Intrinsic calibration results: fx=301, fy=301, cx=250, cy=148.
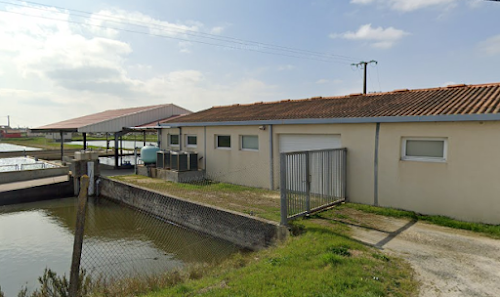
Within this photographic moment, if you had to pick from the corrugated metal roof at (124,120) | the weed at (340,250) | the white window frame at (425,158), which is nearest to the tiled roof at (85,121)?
the corrugated metal roof at (124,120)

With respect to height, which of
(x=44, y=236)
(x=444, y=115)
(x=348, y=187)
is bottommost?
(x=44, y=236)

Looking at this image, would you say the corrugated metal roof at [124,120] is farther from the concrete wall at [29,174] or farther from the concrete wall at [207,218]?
the concrete wall at [207,218]

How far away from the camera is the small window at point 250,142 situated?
12289 mm

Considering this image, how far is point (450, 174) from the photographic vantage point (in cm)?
717

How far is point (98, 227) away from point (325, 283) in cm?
909

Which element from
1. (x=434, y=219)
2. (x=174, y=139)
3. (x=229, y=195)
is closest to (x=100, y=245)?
(x=229, y=195)

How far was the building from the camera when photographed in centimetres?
678

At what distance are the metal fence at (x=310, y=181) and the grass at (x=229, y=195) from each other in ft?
2.38

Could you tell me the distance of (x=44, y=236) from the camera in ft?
31.8

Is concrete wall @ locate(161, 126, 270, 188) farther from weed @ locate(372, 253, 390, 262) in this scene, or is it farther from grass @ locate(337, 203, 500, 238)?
weed @ locate(372, 253, 390, 262)

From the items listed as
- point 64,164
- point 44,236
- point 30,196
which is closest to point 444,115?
point 44,236

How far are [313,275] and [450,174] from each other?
4.88m

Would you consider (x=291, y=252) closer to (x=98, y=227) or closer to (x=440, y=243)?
(x=440, y=243)

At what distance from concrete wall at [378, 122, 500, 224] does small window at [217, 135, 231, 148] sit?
698cm
